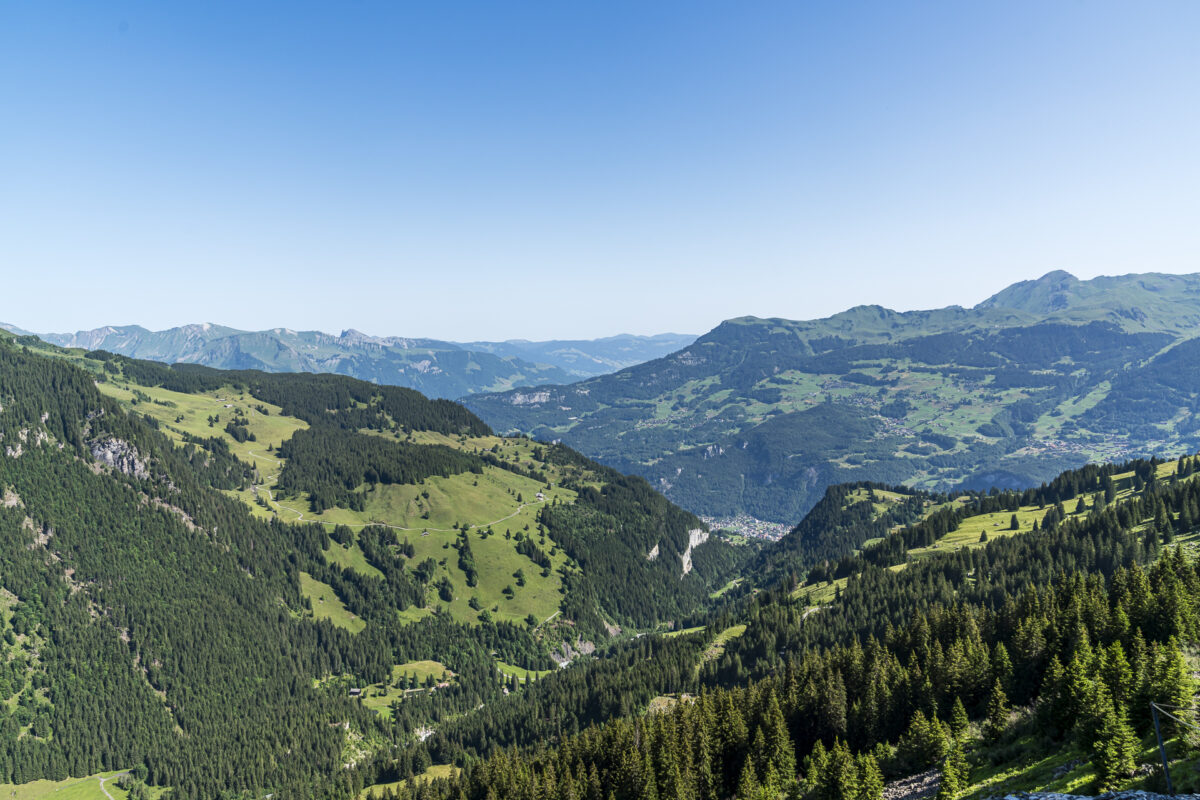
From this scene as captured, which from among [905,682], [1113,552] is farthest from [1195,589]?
[1113,552]

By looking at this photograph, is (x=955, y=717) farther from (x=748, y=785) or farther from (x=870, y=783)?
(x=748, y=785)

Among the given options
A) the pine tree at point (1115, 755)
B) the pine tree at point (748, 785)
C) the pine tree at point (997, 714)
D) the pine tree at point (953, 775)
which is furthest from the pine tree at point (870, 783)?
the pine tree at point (1115, 755)

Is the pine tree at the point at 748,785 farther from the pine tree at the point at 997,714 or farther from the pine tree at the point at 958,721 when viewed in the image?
the pine tree at the point at 997,714

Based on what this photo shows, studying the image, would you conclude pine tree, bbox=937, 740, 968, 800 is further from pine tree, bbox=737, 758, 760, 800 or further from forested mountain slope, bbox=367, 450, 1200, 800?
pine tree, bbox=737, 758, 760, 800

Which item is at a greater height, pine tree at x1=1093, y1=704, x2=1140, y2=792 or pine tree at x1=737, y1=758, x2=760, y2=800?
pine tree at x1=1093, y1=704, x2=1140, y2=792

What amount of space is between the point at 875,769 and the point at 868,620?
107 metres

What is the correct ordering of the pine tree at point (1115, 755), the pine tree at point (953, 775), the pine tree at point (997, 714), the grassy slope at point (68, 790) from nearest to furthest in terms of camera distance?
the pine tree at point (1115, 755) → the pine tree at point (953, 775) → the pine tree at point (997, 714) → the grassy slope at point (68, 790)

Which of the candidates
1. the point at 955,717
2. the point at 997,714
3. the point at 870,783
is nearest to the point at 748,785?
the point at 870,783

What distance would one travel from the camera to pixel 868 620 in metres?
167

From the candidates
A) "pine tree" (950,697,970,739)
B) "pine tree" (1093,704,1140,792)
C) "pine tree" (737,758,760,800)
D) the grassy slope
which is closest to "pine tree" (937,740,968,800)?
"pine tree" (950,697,970,739)

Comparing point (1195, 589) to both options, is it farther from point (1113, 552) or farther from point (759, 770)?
point (1113, 552)

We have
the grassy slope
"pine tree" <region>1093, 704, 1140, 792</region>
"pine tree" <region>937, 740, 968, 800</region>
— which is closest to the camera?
"pine tree" <region>1093, 704, 1140, 792</region>

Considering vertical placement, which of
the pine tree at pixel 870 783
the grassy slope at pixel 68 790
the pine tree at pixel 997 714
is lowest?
the grassy slope at pixel 68 790

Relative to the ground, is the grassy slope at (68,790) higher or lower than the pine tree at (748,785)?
lower
